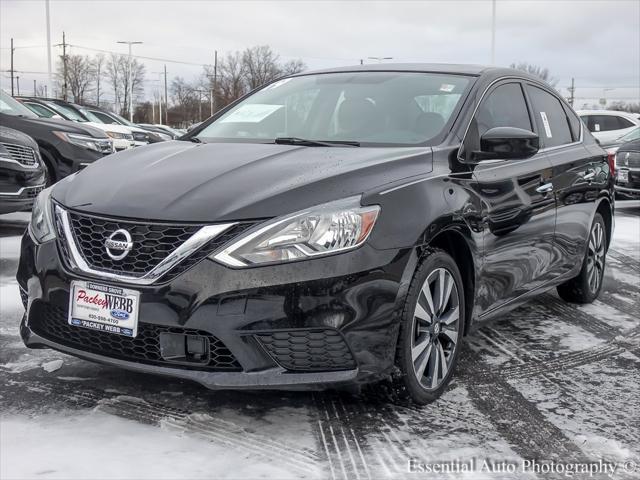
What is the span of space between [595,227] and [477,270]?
7.04ft

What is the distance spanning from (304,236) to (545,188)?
2.04 meters

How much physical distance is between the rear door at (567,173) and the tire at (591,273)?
217 millimetres

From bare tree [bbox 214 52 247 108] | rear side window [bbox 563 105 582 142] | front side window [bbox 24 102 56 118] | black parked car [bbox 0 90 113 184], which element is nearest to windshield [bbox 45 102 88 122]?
front side window [bbox 24 102 56 118]

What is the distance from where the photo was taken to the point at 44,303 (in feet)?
10.1

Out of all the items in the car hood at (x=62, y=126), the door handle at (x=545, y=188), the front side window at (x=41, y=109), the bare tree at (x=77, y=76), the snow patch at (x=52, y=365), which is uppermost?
the bare tree at (x=77, y=76)

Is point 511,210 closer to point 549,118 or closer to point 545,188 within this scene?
point 545,188

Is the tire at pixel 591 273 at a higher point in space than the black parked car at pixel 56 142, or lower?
lower

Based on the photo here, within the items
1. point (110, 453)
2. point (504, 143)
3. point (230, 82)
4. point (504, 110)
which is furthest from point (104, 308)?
point (230, 82)

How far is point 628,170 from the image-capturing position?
11.3 meters

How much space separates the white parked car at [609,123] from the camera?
618 inches

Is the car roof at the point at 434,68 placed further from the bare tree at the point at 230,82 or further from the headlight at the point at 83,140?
the bare tree at the point at 230,82

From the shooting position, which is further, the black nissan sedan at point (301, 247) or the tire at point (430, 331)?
the tire at point (430, 331)

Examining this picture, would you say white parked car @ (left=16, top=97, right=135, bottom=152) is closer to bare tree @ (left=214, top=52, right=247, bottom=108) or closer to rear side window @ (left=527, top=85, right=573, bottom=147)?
rear side window @ (left=527, top=85, right=573, bottom=147)

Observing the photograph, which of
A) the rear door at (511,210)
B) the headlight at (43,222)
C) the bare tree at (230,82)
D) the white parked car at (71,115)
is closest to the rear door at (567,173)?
the rear door at (511,210)
